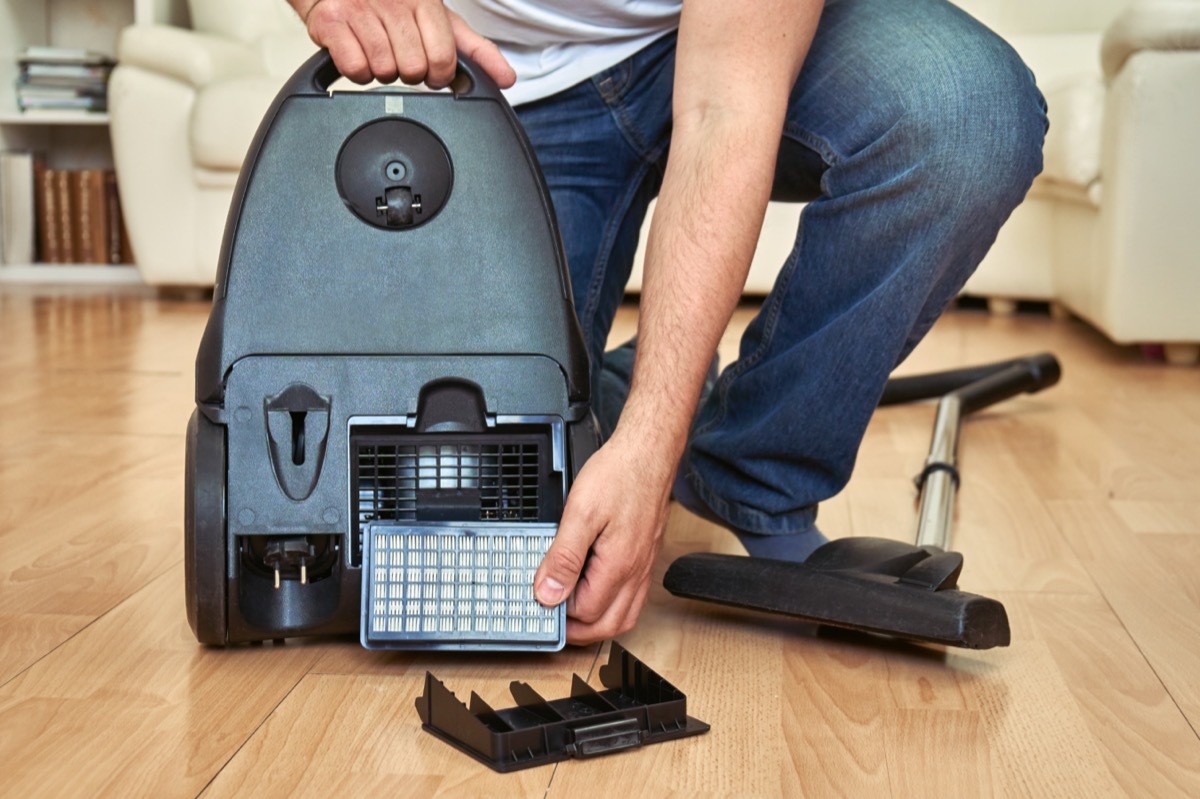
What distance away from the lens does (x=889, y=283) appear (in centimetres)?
105

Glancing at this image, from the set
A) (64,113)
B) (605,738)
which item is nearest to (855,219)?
(605,738)

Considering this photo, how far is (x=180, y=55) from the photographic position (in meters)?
3.06

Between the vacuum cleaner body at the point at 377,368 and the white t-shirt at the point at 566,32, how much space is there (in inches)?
13.4

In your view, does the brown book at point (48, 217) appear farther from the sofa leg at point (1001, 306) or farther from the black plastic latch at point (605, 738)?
the black plastic latch at point (605, 738)

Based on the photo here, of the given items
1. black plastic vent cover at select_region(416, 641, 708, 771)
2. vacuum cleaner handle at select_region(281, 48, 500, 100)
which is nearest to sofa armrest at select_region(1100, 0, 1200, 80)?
vacuum cleaner handle at select_region(281, 48, 500, 100)

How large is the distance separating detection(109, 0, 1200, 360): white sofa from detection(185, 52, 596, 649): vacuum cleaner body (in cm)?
167

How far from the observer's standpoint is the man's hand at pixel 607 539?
845mm

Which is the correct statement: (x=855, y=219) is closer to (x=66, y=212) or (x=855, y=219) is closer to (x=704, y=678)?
(x=704, y=678)

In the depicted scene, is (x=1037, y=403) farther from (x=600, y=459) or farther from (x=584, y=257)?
(x=600, y=459)

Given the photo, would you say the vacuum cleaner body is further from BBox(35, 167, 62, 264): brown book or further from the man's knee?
BBox(35, 167, 62, 264): brown book

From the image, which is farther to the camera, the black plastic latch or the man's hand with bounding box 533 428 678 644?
the man's hand with bounding box 533 428 678 644

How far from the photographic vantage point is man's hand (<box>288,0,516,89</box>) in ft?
2.88

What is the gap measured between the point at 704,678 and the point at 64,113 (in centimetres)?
319

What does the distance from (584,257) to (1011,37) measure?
2446 millimetres
